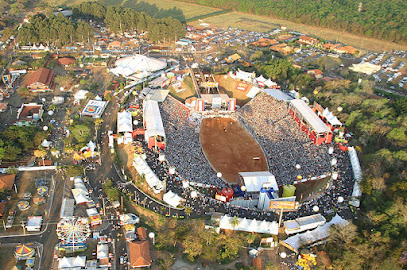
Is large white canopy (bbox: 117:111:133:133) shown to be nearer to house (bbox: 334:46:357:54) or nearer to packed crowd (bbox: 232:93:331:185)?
packed crowd (bbox: 232:93:331:185)

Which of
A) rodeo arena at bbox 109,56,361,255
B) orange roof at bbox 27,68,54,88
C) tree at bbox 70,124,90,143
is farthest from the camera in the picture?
orange roof at bbox 27,68,54,88

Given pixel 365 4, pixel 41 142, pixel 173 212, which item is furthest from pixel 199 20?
pixel 173 212

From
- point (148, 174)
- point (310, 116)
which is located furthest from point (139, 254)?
point (310, 116)

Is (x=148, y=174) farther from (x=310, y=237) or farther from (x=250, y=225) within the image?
(x=310, y=237)

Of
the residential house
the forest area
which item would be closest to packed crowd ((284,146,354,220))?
the forest area

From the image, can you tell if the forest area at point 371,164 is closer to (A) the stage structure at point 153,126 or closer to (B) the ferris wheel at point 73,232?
(B) the ferris wheel at point 73,232

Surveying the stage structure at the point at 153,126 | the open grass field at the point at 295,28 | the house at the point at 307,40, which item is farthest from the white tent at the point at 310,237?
the open grass field at the point at 295,28

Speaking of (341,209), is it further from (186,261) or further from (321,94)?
(321,94)
